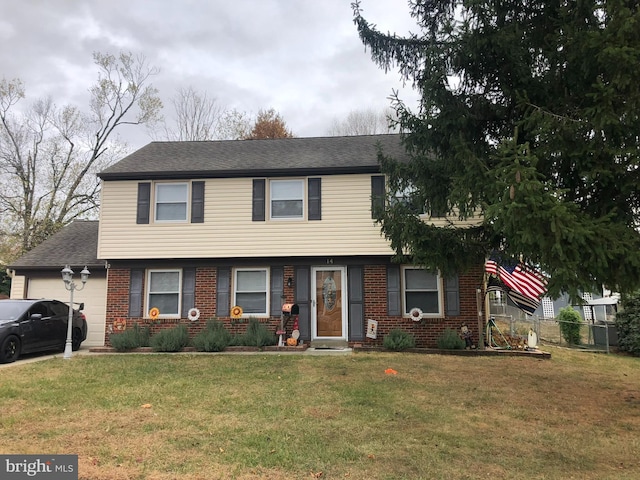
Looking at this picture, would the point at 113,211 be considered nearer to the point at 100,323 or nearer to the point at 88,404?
the point at 100,323

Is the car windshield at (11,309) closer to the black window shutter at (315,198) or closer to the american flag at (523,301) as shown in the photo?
the black window shutter at (315,198)

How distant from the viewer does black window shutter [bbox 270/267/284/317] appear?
1231 cm

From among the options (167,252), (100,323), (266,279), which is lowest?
(100,323)

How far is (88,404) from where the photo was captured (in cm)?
609

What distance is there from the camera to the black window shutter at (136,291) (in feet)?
41.1

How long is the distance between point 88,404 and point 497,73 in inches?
306

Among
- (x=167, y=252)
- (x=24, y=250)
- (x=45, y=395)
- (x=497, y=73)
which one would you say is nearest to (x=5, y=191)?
(x=24, y=250)

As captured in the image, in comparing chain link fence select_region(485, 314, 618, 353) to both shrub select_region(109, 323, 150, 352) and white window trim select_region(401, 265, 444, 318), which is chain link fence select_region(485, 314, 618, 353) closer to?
white window trim select_region(401, 265, 444, 318)

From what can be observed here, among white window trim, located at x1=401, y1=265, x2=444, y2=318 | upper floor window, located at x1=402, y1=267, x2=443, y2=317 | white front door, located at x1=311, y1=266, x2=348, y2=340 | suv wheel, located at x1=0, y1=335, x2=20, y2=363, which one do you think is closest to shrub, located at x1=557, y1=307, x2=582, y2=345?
white window trim, located at x1=401, y1=265, x2=444, y2=318

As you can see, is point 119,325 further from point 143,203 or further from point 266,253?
point 266,253

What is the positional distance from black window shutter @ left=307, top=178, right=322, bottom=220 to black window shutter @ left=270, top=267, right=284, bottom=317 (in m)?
1.83

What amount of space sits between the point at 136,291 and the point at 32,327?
275cm

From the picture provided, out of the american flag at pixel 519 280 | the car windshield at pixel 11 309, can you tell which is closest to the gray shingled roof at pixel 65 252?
the car windshield at pixel 11 309

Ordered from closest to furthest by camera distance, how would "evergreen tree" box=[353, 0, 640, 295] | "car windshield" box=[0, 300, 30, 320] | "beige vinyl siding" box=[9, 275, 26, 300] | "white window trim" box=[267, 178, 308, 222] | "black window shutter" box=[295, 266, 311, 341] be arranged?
"evergreen tree" box=[353, 0, 640, 295] < "car windshield" box=[0, 300, 30, 320] < "black window shutter" box=[295, 266, 311, 341] < "white window trim" box=[267, 178, 308, 222] < "beige vinyl siding" box=[9, 275, 26, 300]
